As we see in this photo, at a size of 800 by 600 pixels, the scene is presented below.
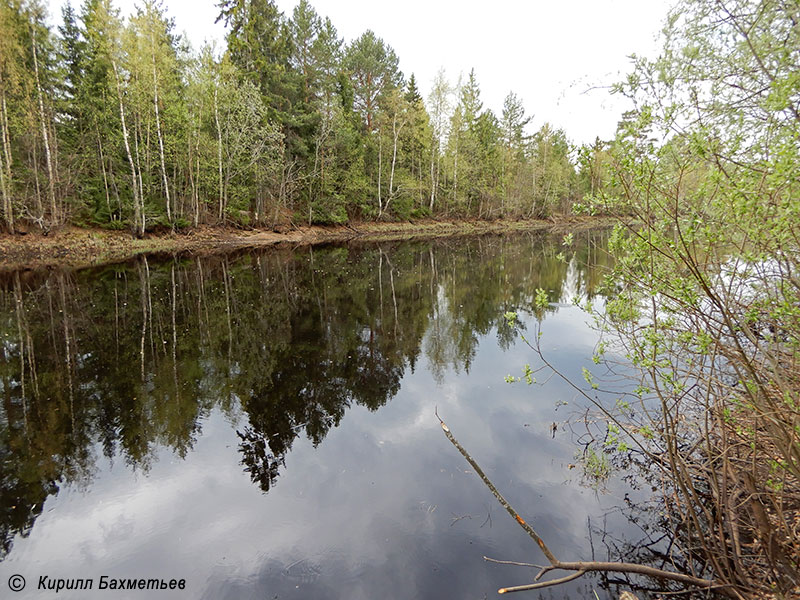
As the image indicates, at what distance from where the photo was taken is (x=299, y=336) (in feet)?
36.5

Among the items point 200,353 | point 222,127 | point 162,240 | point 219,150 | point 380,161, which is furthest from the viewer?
point 380,161

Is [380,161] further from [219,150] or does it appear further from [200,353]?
[200,353]

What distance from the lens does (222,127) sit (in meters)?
29.6

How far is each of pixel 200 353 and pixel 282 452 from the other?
4.72 m

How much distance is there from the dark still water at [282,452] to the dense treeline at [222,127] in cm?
1596

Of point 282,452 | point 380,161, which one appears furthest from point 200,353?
point 380,161

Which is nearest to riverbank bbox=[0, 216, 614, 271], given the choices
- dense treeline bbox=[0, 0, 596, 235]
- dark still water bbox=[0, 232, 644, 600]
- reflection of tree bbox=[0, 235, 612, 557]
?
dense treeline bbox=[0, 0, 596, 235]

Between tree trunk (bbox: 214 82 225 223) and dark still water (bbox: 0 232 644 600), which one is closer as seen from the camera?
dark still water (bbox: 0 232 644 600)

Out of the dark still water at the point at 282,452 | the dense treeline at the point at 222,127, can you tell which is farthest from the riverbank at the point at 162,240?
the dark still water at the point at 282,452

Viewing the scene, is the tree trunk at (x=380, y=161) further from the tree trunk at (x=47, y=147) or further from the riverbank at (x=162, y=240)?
the tree trunk at (x=47, y=147)

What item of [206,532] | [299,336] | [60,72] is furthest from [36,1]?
[206,532]

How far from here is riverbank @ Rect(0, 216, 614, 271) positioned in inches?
835

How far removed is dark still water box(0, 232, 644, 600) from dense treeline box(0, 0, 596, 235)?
16.0m

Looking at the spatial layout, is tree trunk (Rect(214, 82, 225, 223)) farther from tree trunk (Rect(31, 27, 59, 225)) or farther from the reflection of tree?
the reflection of tree
